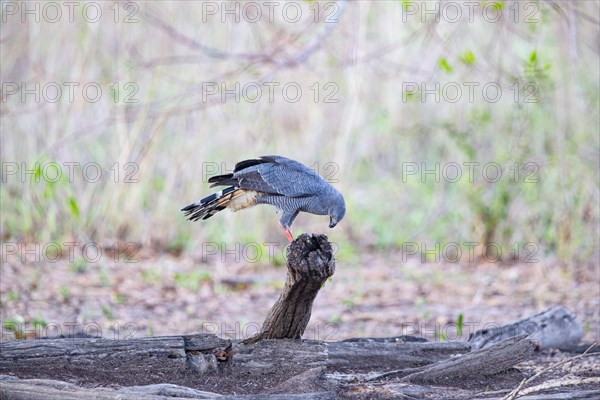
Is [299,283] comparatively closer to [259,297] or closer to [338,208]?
[338,208]

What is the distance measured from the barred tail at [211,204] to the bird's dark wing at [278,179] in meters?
0.10

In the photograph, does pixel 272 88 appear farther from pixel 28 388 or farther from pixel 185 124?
pixel 28 388

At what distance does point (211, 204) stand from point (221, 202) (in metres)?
0.13

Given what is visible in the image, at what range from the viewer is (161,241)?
10789 mm

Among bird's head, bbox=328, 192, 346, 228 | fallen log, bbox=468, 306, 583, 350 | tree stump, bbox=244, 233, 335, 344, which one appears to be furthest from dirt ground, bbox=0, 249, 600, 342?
tree stump, bbox=244, 233, 335, 344

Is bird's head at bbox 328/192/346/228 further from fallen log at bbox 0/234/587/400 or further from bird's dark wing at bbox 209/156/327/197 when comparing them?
fallen log at bbox 0/234/587/400

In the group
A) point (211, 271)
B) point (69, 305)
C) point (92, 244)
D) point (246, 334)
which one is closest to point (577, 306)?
point (246, 334)

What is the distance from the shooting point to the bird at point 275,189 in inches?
222

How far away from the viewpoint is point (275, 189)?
564 cm

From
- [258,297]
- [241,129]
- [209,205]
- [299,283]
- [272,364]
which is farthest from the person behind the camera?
[241,129]

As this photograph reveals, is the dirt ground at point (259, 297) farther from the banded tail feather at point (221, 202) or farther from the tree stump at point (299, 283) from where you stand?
the tree stump at point (299, 283)

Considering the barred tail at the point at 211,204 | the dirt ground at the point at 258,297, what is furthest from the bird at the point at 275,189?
the dirt ground at the point at 258,297

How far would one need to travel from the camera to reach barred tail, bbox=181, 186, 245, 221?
552 centimetres

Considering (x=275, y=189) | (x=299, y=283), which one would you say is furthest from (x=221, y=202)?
(x=299, y=283)
